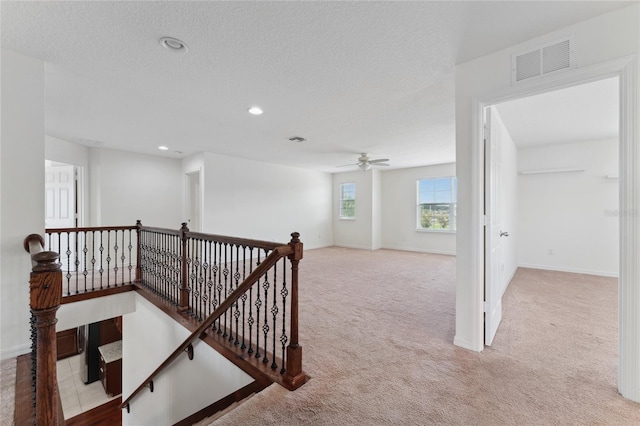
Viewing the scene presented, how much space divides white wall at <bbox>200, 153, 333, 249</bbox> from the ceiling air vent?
5439 mm

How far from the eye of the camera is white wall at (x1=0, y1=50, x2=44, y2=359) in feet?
7.21

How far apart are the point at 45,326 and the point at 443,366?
2436 millimetres

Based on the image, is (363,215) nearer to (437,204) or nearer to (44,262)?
(437,204)

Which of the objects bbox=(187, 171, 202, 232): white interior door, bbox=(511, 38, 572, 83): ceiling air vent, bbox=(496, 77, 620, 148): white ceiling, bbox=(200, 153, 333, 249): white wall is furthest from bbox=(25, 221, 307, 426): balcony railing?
bbox=(496, 77, 620, 148): white ceiling

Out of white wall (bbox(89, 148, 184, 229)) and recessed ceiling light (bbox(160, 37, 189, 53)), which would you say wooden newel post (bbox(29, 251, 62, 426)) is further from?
white wall (bbox(89, 148, 184, 229))

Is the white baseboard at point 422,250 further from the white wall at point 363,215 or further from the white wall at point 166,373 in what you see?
the white wall at point 166,373

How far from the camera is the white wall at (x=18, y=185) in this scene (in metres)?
2.20

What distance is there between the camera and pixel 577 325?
291 cm

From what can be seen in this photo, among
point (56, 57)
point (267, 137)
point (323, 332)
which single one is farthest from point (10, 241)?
point (267, 137)

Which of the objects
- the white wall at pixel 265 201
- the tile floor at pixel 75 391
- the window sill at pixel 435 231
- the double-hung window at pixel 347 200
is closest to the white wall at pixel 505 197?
the window sill at pixel 435 231

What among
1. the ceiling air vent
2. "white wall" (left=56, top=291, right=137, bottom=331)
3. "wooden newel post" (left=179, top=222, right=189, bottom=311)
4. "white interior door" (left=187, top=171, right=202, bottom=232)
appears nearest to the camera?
the ceiling air vent

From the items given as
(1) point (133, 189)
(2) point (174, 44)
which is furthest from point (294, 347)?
(1) point (133, 189)

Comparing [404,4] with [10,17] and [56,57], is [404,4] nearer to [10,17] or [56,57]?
[10,17]

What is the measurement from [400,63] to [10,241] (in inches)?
141
